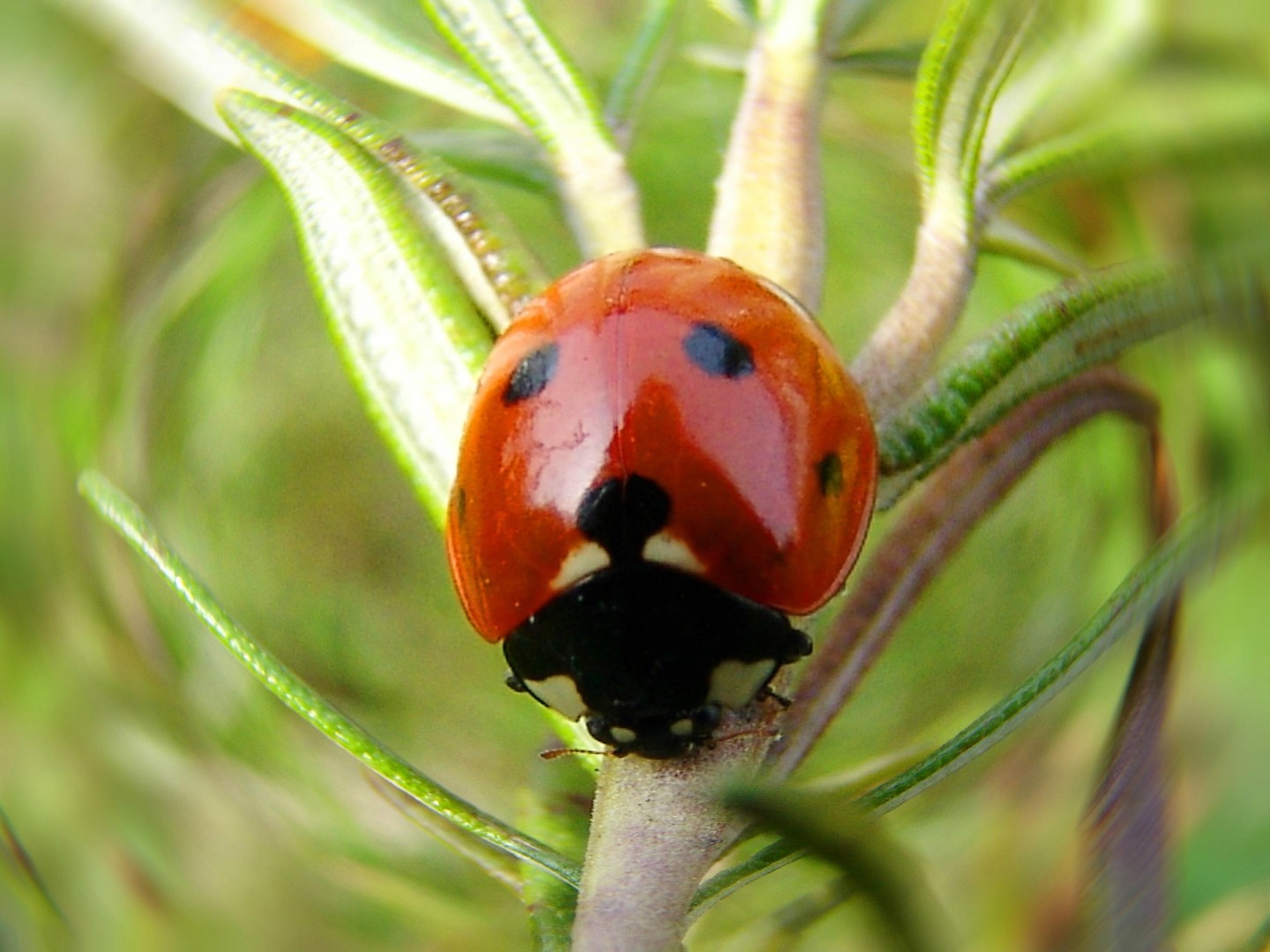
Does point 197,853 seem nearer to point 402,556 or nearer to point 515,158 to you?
point 402,556

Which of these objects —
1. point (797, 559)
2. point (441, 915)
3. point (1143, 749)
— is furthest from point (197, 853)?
point (1143, 749)

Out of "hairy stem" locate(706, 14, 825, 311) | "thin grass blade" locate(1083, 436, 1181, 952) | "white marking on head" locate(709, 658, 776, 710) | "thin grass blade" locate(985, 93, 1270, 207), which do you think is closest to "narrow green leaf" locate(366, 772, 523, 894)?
"white marking on head" locate(709, 658, 776, 710)

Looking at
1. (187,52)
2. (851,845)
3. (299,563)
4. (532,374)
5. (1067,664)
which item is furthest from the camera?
(299,563)

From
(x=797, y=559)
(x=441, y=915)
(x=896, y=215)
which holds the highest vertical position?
(x=896, y=215)

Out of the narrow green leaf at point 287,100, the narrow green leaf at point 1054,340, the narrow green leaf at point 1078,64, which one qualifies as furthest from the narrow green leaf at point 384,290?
the narrow green leaf at point 1078,64

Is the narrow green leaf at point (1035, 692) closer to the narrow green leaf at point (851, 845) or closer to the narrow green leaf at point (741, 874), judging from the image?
the narrow green leaf at point (741, 874)

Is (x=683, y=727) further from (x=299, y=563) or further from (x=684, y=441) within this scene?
(x=299, y=563)

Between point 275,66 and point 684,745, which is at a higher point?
point 275,66

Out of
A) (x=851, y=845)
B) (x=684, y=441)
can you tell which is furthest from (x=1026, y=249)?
(x=851, y=845)
